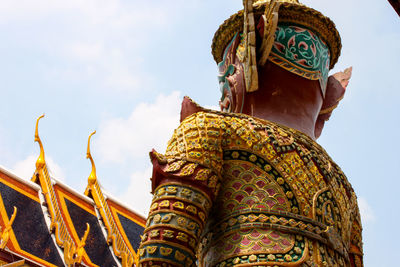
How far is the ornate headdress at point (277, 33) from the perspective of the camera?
341cm

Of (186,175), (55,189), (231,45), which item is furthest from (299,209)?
(55,189)

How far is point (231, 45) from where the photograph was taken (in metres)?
3.78

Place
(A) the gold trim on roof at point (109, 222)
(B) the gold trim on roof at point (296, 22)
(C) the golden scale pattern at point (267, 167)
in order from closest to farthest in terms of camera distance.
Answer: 1. (C) the golden scale pattern at point (267, 167)
2. (B) the gold trim on roof at point (296, 22)
3. (A) the gold trim on roof at point (109, 222)

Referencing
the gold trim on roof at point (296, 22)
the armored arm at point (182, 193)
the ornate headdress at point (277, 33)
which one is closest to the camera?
the armored arm at point (182, 193)

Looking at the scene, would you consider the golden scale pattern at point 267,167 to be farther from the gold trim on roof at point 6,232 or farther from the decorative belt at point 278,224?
the gold trim on roof at point 6,232

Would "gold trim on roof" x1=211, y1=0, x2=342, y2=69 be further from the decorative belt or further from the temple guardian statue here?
the decorative belt

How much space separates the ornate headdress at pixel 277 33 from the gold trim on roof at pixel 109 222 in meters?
6.70

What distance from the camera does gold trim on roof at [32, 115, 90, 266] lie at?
8637mm

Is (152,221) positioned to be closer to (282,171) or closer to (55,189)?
(282,171)

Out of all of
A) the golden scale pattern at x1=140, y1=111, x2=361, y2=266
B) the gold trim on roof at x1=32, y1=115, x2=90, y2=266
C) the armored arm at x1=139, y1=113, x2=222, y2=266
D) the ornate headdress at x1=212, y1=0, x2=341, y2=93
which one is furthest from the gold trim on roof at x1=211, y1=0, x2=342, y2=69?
the gold trim on roof at x1=32, y1=115, x2=90, y2=266

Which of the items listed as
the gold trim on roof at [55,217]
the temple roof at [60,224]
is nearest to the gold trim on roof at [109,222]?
the temple roof at [60,224]

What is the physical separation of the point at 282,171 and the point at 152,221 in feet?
2.43

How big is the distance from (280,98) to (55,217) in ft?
21.7

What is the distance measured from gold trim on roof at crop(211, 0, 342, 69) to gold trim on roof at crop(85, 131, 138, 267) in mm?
6715
